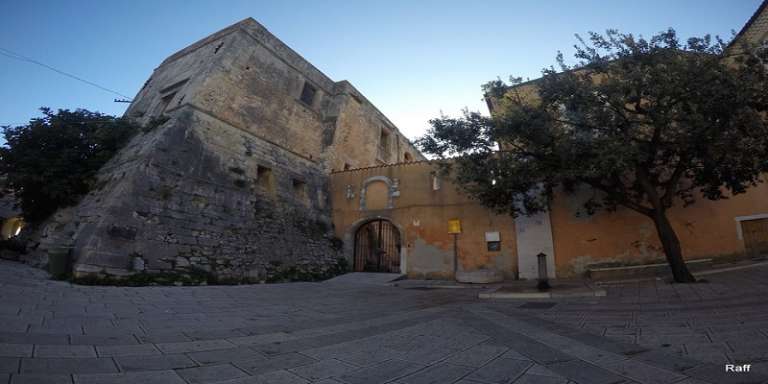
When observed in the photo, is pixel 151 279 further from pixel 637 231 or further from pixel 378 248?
pixel 637 231

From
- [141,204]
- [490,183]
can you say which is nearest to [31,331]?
[141,204]

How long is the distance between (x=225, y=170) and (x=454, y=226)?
9.14 m

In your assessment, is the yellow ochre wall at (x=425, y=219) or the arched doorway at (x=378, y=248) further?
the arched doorway at (x=378, y=248)

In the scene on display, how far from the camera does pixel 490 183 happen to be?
388 inches

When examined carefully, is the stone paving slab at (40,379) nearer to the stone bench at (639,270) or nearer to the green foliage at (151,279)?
the green foliage at (151,279)

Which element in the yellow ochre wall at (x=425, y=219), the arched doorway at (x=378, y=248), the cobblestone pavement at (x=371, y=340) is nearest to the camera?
the cobblestone pavement at (x=371, y=340)

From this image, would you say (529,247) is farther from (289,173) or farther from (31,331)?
(31,331)

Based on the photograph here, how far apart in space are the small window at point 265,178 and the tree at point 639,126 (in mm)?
7646

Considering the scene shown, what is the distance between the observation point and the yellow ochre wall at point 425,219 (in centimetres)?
1258

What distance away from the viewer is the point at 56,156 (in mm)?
10609

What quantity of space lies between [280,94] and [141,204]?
26.5 ft

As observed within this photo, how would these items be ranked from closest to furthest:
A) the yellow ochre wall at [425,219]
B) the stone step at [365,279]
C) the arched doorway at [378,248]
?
the stone step at [365,279], the yellow ochre wall at [425,219], the arched doorway at [378,248]

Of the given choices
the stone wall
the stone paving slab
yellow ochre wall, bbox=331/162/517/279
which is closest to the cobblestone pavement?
the stone paving slab

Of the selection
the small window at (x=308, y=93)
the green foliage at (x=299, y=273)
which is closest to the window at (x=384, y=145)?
the small window at (x=308, y=93)
